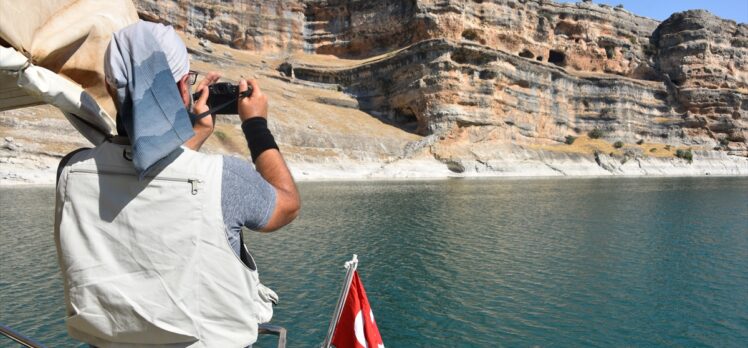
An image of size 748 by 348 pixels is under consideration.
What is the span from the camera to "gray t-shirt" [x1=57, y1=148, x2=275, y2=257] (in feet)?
8.86

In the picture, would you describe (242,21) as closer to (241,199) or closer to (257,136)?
(257,136)

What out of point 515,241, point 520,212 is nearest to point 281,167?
point 515,241

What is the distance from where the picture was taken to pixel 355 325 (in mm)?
5566

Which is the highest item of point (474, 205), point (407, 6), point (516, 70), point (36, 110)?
point (407, 6)

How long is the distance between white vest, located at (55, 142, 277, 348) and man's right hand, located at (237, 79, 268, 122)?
1.97 feet

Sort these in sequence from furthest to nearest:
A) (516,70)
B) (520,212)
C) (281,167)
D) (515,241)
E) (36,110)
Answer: (516,70)
(36,110)
(520,212)
(515,241)
(281,167)

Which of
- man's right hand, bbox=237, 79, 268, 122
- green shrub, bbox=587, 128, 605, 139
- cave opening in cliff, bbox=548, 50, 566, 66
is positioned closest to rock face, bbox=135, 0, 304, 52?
cave opening in cliff, bbox=548, 50, 566, 66

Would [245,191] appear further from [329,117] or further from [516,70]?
[516,70]

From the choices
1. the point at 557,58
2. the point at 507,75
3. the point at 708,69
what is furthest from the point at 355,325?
the point at 708,69

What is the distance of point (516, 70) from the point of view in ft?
293

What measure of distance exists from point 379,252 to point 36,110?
164 ft

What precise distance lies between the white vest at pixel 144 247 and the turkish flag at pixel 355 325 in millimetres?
2973

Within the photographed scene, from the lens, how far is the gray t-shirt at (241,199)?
270 centimetres

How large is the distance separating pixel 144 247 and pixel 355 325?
11.2ft
